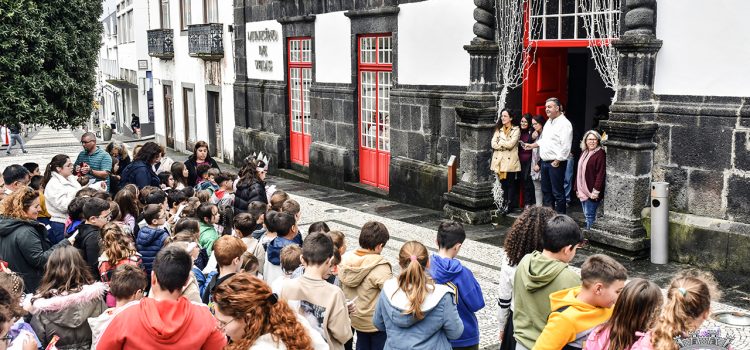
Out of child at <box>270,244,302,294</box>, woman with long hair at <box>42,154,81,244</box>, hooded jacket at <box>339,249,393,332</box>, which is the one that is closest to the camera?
child at <box>270,244,302,294</box>

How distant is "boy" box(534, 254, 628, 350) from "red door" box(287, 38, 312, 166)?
44.4 ft

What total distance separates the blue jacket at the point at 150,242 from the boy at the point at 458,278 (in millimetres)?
2460

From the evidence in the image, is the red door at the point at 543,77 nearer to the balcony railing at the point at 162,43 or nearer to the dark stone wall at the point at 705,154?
the dark stone wall at the point at 705,154

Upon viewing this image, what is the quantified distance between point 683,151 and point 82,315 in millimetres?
6943

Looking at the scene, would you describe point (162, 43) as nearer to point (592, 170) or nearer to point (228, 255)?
point (592, 170)

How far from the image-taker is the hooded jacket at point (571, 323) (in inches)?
143

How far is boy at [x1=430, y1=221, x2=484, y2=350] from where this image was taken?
14.8 ft

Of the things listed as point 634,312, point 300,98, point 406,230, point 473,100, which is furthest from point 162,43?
point 634,312

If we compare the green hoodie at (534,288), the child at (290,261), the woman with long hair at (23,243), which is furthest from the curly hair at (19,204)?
the green hoodie at (534,288)

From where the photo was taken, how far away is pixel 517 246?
4.57 meters

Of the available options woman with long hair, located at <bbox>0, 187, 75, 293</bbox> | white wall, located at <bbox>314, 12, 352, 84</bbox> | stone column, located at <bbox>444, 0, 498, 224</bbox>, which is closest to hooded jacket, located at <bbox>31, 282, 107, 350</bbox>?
woman with long hair, located at <bbox>0, 187, 75, 293</bbox>

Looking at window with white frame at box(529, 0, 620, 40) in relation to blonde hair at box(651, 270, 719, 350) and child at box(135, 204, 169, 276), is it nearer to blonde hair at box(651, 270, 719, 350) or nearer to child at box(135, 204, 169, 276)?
child at box(135, 204, 169, 276)

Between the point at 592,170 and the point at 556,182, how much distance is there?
873mm

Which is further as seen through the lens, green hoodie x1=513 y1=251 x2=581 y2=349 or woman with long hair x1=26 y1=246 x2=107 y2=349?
woman with long hair x1=26 y1=246 x2=107 y2=349
